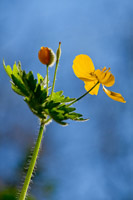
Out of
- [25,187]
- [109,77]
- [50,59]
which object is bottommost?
[25,187]

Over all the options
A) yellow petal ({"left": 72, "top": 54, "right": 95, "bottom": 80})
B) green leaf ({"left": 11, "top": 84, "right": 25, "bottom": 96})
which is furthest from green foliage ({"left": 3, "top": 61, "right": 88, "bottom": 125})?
yellow petal ({"left": 72, "top": 54, "right": 95, "bottom": 80})

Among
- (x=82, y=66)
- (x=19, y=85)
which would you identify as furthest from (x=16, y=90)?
(x=82, y=66)

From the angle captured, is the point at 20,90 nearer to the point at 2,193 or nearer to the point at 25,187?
the point at 25,187

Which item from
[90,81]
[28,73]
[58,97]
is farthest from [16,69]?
[90,81]

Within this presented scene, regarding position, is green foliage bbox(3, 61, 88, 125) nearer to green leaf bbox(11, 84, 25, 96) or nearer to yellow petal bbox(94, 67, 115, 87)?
green leaf bbox(11, 84, 25, 96)

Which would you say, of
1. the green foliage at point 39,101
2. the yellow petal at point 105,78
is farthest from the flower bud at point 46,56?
the yellow petal at point 105,78

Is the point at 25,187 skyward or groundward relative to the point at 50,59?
groundward
